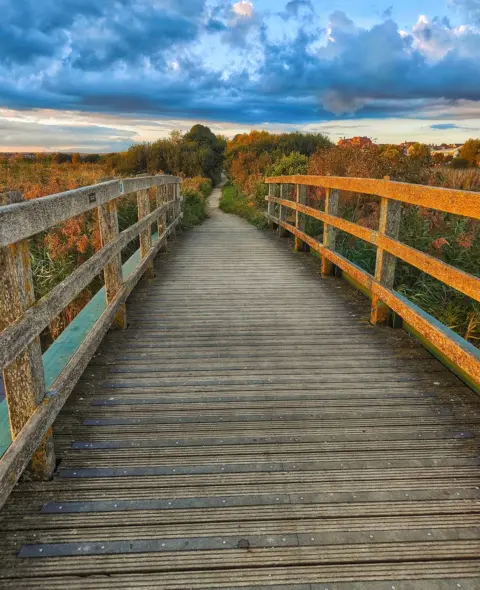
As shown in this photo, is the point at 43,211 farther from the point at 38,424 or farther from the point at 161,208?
the point at 161,208

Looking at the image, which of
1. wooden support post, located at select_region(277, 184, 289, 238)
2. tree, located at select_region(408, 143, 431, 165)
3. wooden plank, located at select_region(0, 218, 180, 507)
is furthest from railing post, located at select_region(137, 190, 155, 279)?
tree, located at select_region(408, 143, 431, 165)

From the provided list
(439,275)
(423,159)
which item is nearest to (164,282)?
(439,275)

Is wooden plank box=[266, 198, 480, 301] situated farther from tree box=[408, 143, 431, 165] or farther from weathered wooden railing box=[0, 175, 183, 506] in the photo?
tree box=[408, 143, 431, 165]

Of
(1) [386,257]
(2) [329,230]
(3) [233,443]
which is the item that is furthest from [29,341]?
(2) [329,230]

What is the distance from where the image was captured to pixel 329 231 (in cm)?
609

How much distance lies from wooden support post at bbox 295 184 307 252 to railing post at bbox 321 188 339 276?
1711mm

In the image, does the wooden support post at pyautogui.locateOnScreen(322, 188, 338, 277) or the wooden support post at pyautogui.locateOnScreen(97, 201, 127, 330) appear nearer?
the wooden support post at pyautogui.locateOnScreen(97, 201, 127, 330)

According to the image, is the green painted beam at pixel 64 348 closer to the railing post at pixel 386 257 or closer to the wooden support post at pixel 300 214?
the railing post at pixel 386 257

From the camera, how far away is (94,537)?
77.1 inches

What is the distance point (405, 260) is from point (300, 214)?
4.50 m

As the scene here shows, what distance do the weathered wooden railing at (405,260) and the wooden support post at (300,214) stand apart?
117cm

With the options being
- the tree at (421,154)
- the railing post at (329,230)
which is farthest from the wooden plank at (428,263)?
the tree at (421,154)

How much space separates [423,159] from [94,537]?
8.67 metres

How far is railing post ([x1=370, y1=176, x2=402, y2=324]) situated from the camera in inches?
163
